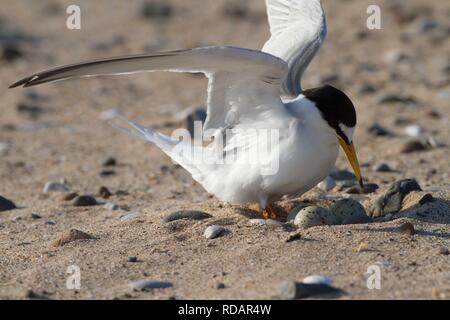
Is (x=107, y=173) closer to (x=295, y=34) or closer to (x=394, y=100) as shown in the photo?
(x=295, y=34)

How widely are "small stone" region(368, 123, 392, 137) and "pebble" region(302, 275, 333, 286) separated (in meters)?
3.73

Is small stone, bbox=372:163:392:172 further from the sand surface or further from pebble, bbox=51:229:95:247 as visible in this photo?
pebble, bbox=51:229:95:247

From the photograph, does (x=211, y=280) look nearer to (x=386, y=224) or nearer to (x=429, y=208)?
(x=386, y=224)

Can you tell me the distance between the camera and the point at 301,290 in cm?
370

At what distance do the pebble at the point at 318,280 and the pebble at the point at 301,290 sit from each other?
0.16 feet

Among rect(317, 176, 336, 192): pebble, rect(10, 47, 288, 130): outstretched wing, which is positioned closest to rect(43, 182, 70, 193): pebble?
rect(10, 47, 288, 130): outstretched wing

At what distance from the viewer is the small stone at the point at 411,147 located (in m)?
6.80

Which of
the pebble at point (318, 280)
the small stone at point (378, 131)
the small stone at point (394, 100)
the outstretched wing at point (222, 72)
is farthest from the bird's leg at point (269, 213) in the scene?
the small stone at point (394, 100)

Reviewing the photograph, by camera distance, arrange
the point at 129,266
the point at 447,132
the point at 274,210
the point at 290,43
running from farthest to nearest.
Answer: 1. the point at 447,132
2. the point at 290,43
3. the point at 274,210
4. the point at 129,266

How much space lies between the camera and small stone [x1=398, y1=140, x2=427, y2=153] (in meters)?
6.80

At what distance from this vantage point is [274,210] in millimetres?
5059

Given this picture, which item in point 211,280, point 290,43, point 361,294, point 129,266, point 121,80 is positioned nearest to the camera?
point 361,294

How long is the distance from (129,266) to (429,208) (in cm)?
168

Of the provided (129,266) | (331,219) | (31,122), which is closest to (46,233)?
(129,266)
